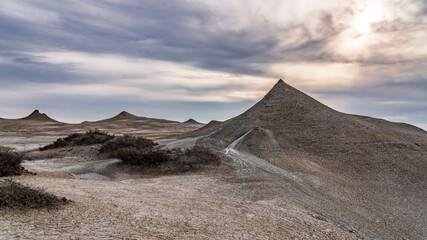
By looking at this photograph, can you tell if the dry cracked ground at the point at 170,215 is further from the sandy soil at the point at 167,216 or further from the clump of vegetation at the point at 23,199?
the clump of vegetation at the point at 23,199

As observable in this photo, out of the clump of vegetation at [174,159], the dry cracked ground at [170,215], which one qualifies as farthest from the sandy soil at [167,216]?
the clump of vegetation at [174,159]

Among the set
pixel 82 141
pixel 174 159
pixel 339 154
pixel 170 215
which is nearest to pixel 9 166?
pixel 174 159

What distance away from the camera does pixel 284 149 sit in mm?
18797

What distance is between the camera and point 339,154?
752 inches

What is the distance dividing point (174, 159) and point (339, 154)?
9.77 m

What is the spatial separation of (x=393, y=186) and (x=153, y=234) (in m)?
13.7

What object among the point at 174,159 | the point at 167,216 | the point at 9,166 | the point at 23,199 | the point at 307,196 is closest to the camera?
the point at 23,199

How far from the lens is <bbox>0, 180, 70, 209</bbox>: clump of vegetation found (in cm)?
614

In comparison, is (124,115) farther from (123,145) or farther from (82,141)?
(123,145)

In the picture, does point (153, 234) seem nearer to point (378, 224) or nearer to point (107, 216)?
point (107, 216)

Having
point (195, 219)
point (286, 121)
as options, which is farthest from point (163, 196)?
point (286, 121)

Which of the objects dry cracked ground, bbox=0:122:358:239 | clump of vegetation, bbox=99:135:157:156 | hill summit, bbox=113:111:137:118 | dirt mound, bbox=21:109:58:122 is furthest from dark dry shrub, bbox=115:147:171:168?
dirt mound, bbox=21:109:58:122

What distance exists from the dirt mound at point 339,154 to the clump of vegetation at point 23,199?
27.9ft

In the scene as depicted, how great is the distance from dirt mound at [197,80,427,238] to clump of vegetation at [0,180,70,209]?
8.51 meters
